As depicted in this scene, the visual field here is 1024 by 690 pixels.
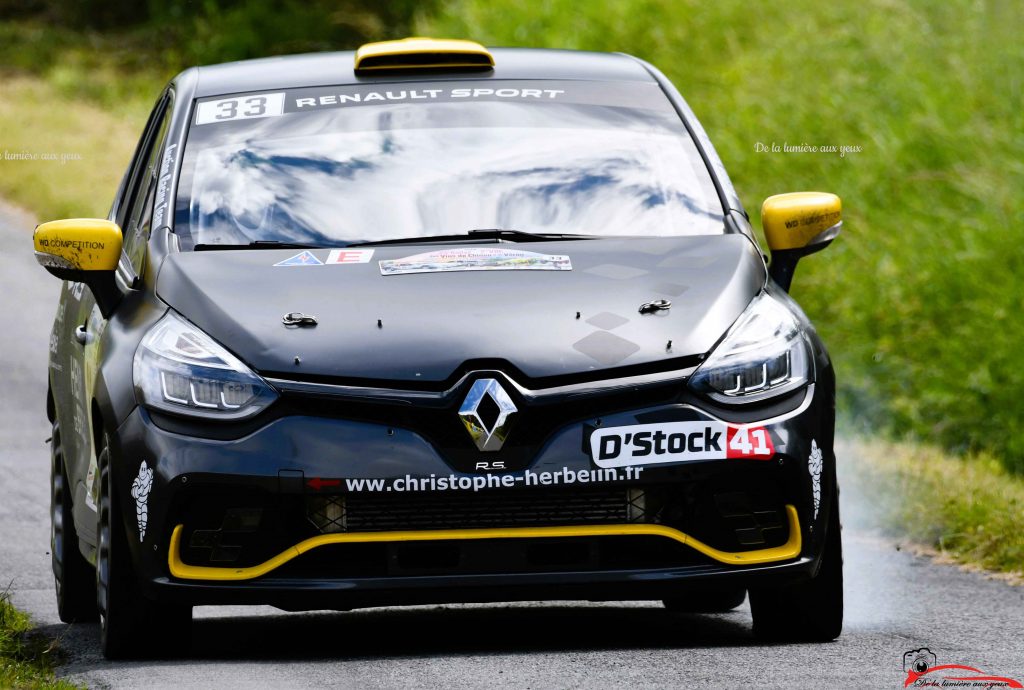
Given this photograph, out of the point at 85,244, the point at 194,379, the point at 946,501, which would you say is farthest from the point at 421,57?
the point at 946,501

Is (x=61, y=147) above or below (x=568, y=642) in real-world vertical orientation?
below

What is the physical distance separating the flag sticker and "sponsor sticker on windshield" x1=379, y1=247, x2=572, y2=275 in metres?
0.18

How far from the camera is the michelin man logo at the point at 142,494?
5.29m

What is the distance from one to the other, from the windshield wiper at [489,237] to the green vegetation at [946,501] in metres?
2.93

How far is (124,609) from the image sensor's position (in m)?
5.50

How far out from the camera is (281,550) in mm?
5277

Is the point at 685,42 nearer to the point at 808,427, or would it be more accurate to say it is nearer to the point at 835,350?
the point at 835,350

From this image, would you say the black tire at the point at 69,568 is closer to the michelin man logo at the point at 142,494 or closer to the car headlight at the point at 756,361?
the michelin man logo at the point at 142,494

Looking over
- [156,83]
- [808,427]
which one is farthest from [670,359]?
[156,83]

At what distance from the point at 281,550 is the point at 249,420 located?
346mm

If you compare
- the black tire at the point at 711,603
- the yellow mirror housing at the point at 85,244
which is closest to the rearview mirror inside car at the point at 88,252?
the yellow mirror housing at the point at 85,244

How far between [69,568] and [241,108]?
1616 millimetres

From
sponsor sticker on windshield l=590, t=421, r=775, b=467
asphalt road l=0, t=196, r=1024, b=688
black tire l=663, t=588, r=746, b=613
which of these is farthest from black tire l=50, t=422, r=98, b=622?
sponsor sticker on windshield l=590, t=421, r=775, b=467

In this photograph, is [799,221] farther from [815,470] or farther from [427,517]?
[427,517]
